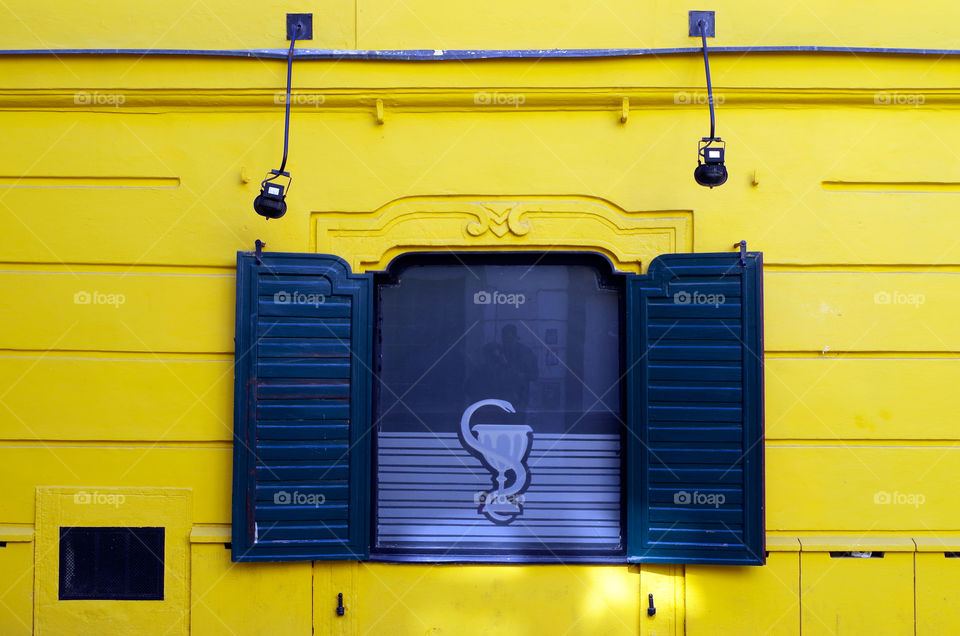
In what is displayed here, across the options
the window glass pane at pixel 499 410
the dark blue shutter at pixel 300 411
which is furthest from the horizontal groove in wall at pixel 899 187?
the dark blue shutter at pixel 300 411

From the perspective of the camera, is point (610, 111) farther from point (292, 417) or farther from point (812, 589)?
point (812, 589)

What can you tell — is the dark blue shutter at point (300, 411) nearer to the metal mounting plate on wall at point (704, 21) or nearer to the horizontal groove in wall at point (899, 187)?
the metal mounting plate on wall at point (704, 21)

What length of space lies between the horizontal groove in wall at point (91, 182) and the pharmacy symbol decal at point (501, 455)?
104 inches

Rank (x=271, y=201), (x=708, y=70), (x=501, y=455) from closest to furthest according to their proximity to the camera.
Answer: (x=271, y=201) → (x=708, y=70) → (x=501, y=455)

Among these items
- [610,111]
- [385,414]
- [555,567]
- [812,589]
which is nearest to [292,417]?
[385,414]

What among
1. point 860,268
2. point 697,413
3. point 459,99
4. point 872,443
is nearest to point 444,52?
point 459,99

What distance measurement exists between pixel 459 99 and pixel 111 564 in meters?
3.96

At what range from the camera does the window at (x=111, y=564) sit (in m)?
4.04

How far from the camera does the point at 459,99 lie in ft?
13.4

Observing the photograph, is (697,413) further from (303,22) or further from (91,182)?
(91,182)

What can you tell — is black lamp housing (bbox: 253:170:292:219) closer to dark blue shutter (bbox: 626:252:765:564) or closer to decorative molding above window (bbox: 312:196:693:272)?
decorative molding above window (bbox: 312:196:693:272)

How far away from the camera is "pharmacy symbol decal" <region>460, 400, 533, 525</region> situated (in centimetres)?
414

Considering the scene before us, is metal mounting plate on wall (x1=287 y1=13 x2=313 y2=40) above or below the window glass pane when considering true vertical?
above

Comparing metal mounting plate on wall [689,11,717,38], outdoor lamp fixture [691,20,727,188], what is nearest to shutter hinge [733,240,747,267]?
outdoor lamp fixture [691,20,727,188]
